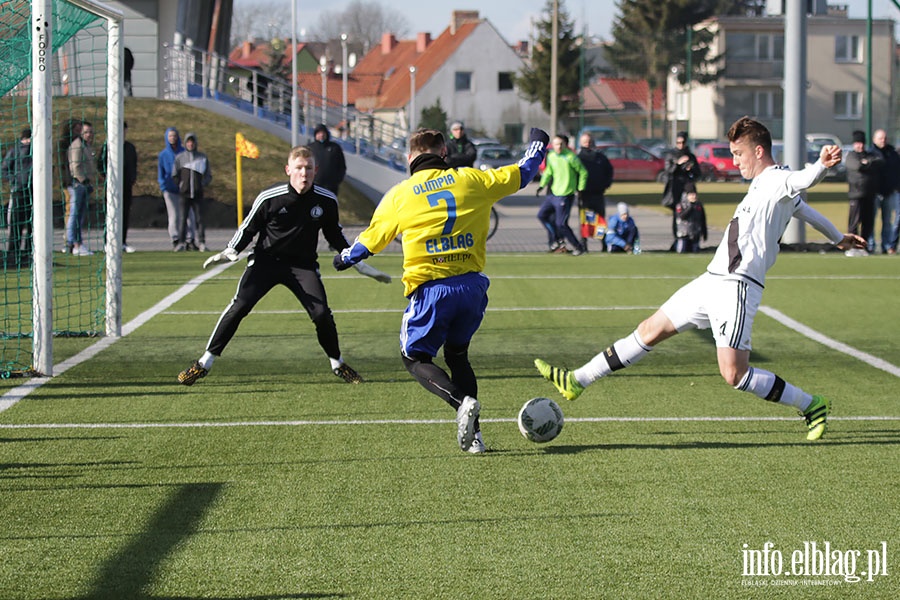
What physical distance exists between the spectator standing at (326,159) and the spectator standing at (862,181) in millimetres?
8757

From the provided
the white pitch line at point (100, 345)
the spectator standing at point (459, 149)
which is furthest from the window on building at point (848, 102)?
the white pitch line at point (100, 345)

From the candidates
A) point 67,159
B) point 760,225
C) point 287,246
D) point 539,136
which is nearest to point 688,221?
point 67,159

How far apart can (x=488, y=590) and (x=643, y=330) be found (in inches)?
114

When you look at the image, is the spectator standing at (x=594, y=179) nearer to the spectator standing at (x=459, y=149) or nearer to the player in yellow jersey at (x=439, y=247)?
the spectator standing at (x=459, y=149)

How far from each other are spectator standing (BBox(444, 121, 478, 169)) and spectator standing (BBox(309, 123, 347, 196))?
113 inches

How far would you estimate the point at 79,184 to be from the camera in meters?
18.8

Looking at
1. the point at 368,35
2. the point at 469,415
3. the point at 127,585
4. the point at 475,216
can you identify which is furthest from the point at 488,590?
the point at 368,35

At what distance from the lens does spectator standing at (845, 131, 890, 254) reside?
2023 cm

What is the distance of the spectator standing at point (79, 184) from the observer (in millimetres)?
18141

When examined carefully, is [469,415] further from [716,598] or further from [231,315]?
[231,315]

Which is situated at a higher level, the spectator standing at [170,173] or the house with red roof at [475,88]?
the house with red roof at [475,88]

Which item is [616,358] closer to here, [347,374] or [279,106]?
[347,374]

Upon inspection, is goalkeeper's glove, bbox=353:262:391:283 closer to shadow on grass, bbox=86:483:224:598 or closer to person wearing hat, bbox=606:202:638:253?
shadow on grass, bbox=86:483:224:598

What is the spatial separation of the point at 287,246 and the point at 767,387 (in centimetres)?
383
